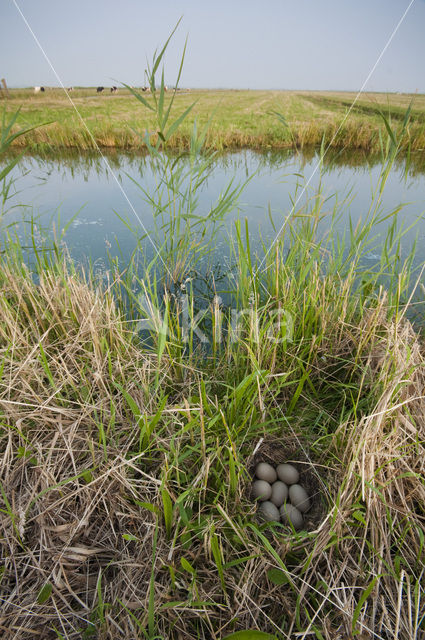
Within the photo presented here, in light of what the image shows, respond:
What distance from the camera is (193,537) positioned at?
88cm

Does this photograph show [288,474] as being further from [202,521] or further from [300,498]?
[202,521]

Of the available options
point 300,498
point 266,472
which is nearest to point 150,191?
point 266,472

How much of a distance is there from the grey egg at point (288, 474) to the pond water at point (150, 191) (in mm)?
1335

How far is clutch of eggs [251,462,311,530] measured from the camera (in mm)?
1050

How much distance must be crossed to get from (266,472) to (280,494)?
8 cm

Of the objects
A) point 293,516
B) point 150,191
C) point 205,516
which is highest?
point 150,191

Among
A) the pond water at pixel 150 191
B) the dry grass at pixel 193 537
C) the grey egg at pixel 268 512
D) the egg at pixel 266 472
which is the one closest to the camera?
the dry grass at pixel 193 537

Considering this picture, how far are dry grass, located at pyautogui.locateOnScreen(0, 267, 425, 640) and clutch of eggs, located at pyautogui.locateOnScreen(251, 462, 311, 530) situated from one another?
0.18ft

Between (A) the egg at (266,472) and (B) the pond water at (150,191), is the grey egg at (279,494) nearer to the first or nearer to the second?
(A) the egg at (266,472)

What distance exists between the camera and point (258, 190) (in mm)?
3930

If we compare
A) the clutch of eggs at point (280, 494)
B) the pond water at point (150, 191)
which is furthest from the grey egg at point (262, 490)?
the pond water at point (150, 191)

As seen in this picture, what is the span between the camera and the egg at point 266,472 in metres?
1.15

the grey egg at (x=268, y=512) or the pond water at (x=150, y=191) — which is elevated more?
the pond water at (x=150, y=191)


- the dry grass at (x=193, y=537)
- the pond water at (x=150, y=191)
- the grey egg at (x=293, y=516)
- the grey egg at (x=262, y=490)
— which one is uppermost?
the pond water at (x=150, y=191)
